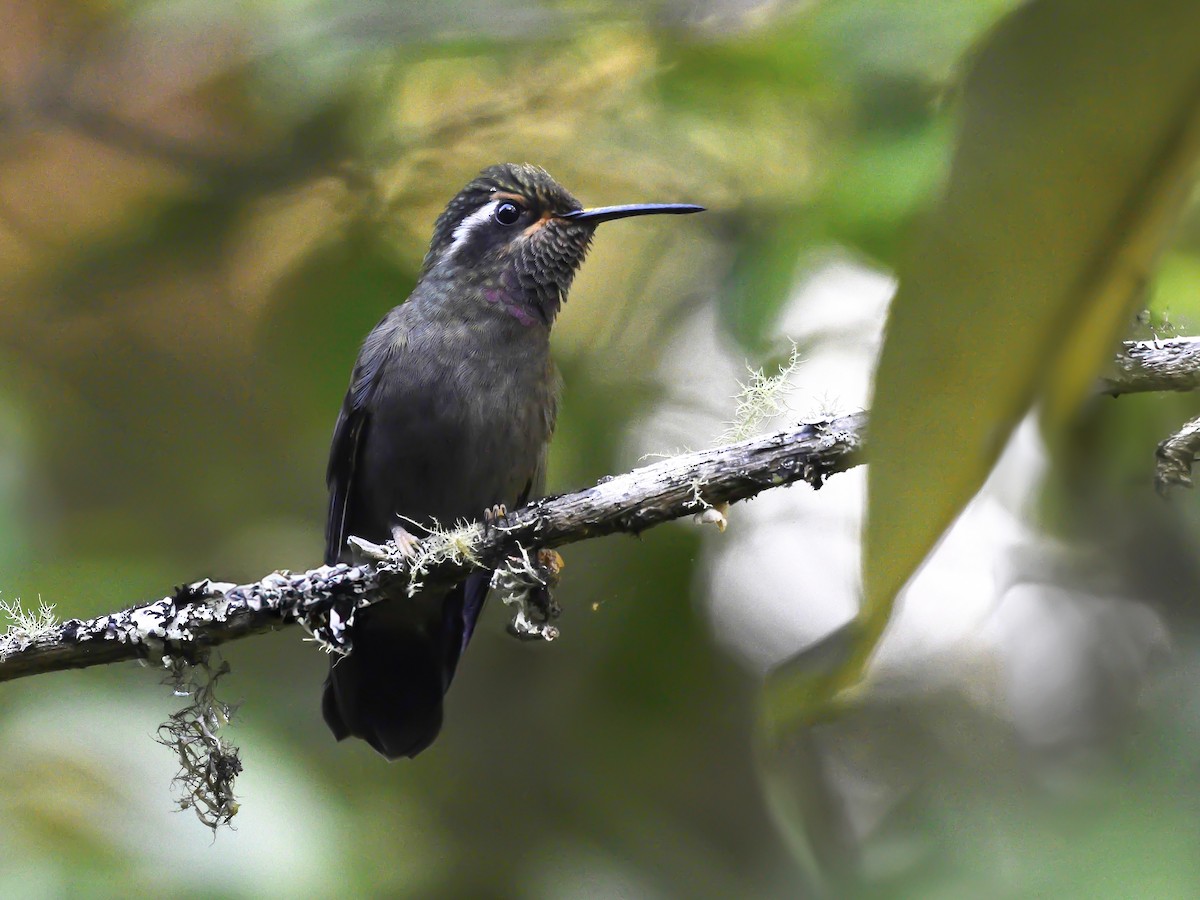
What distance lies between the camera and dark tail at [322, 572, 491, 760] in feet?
9.50

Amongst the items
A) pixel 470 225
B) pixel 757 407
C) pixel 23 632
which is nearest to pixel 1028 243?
pixel 757 407

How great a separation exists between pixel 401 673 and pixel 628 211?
132 centimetres

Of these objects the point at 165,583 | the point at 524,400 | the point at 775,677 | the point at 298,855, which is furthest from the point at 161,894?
the point at 775,677

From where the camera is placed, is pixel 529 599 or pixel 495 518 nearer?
pixel 495 518

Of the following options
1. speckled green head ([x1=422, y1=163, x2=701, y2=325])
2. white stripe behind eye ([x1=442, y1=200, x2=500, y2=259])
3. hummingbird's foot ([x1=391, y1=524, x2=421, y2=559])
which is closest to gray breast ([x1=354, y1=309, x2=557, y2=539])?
speckled green head ([x1=422, y1=163, x2=701, y2=325])

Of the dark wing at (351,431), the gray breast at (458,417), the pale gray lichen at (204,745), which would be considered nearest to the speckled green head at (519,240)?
the gray breast at (458,417)

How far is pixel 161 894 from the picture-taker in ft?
9.12

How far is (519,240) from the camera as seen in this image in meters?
2.83

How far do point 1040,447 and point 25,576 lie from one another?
10.7 feet

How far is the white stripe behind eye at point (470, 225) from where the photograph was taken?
9.44 ft

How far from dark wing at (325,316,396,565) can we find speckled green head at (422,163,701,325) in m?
0.25

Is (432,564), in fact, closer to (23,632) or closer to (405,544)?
(405,544)

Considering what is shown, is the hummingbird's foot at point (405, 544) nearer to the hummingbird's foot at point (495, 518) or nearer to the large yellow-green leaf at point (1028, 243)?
the hummingbird's foot at point (495, 518)

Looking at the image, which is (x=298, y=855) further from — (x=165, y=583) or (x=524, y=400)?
(x=524, y=400)
